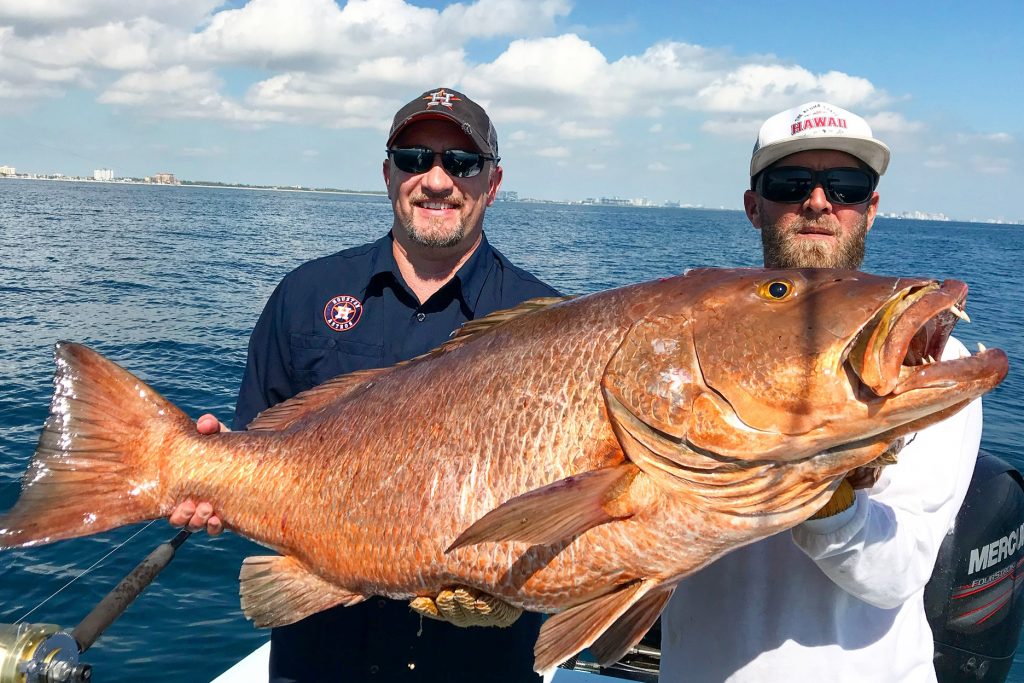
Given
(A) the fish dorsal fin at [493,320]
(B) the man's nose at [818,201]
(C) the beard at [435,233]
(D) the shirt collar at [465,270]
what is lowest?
(A) the fish dorsal fin at [493,320]

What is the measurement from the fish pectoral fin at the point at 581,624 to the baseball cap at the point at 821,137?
2064 millimetres

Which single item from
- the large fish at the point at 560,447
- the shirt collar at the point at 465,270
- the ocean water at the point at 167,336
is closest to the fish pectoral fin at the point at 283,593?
the large fish at the point at 560,447

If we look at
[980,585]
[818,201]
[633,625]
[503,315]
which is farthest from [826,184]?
[980,585]

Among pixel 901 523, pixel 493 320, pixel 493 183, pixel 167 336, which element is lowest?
pixel 167 336

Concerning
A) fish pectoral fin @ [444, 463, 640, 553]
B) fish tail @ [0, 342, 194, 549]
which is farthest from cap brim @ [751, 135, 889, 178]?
fish tail @ [0, 342, 194, 549]

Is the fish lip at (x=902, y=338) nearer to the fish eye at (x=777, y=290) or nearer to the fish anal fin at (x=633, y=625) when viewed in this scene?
the fish eye at (x=777, y=290)

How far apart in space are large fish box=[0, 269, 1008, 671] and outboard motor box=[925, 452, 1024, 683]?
2.71 m

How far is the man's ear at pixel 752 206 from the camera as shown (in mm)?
3266

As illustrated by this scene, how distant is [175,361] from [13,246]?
24529 mm

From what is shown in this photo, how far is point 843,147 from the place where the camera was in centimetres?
303

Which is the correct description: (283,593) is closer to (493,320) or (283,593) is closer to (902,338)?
(493,320)

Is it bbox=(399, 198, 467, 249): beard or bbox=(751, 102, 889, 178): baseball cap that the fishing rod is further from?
bbox=(751, 102, 889, 178): baseball cap

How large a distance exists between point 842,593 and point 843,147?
6.04 ft

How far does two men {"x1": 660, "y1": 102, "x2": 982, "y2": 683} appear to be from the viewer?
6.43 feet
